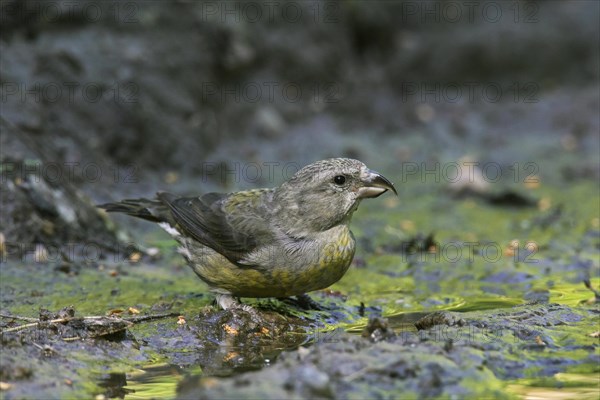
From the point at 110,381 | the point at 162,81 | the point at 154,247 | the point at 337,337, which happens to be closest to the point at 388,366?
the point at 337,337

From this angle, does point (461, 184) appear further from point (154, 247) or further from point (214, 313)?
point (214, 313)

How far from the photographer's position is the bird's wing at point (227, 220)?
6.16 meters

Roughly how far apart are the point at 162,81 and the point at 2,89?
2.18m

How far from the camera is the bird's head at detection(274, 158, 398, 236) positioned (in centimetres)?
611

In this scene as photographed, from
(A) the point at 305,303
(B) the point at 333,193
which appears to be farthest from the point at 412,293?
(B) the point at 333,193

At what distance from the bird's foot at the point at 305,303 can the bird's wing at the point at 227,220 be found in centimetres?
63

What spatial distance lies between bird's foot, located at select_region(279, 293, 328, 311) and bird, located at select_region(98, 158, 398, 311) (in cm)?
2

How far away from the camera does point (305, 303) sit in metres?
6.47

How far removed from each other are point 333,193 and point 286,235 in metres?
0.45
